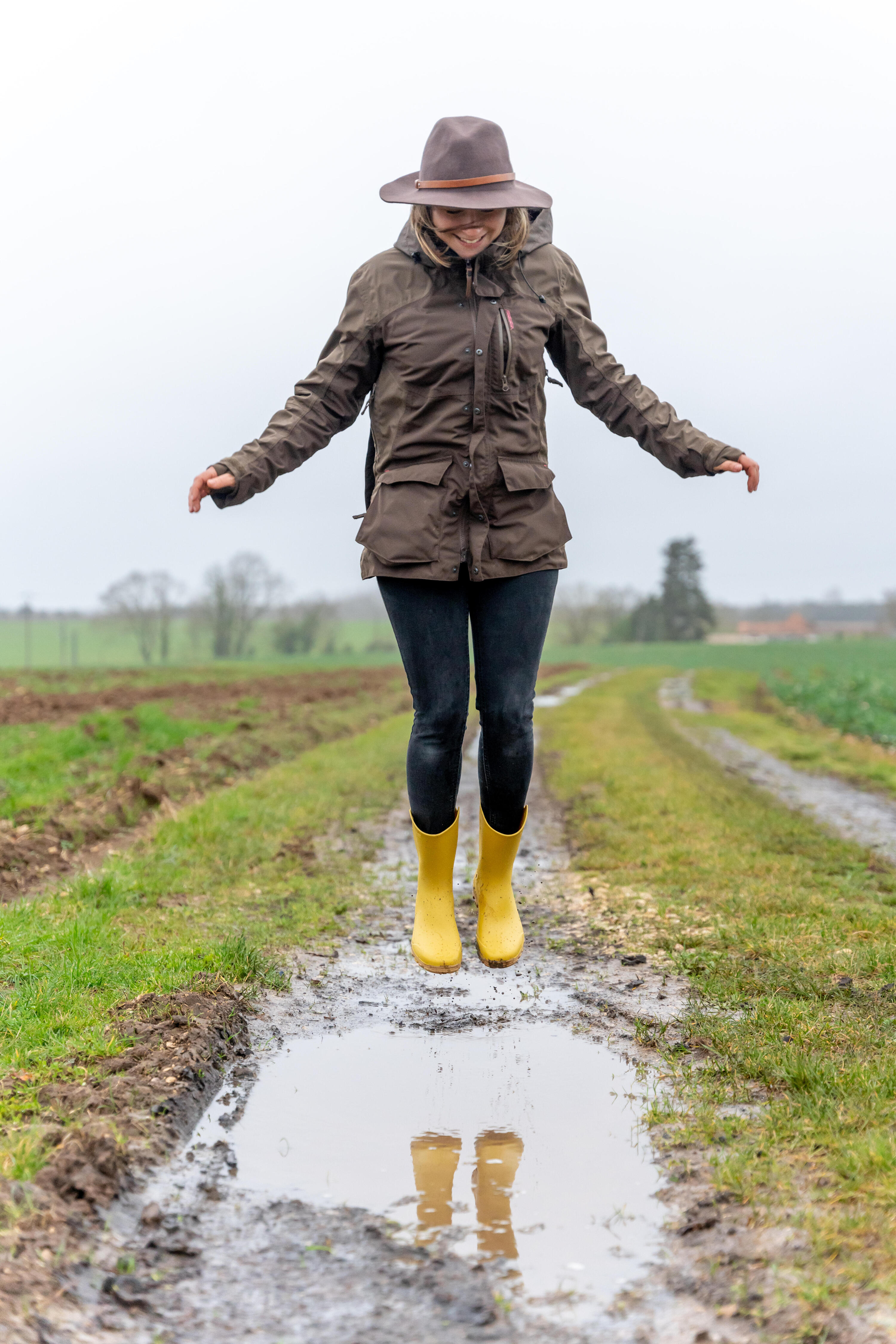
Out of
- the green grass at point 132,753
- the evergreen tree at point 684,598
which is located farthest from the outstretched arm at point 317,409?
the evergreen tree at point 684,598

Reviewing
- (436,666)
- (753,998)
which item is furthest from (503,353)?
(753,998)

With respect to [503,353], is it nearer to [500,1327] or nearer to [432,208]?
[432,208]

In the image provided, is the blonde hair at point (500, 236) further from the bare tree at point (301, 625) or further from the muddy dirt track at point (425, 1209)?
the bare tree at point (301, 625)

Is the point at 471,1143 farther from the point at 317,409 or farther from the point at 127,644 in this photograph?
the point at 127,644

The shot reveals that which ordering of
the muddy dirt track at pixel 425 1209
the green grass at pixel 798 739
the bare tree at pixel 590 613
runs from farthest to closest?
the bare tree at pixel 590 613
the green grass at pixel 798 739
the muddy dirt track at pixel 425 1209

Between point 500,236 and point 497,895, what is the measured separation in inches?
88.7

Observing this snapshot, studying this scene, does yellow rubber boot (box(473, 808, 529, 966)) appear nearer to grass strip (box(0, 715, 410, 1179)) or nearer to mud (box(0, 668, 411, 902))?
grass strip (box(0, 715, 410, 1179))

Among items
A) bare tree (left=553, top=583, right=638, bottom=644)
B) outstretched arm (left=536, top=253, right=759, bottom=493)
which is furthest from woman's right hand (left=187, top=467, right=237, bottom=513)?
bare tree (left=553, top=583, right=638, bottom=644)

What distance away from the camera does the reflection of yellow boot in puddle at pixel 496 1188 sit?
2.22 m

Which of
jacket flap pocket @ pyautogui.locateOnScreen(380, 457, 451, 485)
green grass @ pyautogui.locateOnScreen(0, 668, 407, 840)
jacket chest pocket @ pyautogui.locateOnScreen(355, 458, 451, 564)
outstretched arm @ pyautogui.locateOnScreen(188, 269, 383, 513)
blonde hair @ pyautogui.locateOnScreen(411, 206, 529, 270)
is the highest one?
blonde hair @ pyautogui.locateOnScreen(411, 206, 529, 270)

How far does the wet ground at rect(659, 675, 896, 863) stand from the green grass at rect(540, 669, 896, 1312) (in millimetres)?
467

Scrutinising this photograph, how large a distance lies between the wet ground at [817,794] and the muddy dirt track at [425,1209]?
4.47 metres

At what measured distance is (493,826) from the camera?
402 cm

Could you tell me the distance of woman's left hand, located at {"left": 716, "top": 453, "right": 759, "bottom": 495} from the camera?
144 inches
